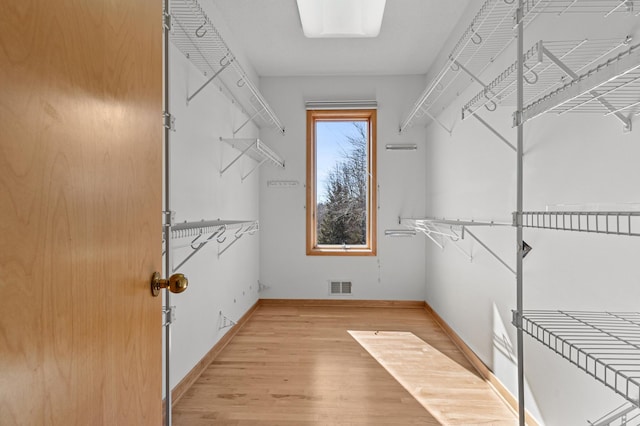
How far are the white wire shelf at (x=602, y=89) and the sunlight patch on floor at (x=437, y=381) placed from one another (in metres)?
1.52

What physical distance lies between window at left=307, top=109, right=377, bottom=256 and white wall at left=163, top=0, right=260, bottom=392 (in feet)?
3.17

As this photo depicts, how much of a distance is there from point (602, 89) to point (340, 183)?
2.91 m

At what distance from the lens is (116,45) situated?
2.27ft

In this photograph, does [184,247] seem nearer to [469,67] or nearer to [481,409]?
[481,409]

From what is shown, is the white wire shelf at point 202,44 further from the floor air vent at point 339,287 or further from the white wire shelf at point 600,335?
the floor air vent at point 339,287

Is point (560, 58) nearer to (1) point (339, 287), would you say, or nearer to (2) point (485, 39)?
(2) point (485, 39)

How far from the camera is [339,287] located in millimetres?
3830

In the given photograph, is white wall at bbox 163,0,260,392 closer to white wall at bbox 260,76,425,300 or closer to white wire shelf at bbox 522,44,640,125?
white wall at bbox 260,76,425,300

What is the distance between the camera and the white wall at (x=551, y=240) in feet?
3.92

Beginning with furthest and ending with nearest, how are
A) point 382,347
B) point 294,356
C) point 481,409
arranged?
point 382,347 < point 294,356 < point 481,409

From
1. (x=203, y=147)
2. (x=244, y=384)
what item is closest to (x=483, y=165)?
(x=203, y=147)

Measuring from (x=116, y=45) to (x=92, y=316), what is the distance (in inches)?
20.5

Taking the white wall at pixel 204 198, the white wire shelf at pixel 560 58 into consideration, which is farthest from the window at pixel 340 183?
the white wire shelf at pixel 560 58

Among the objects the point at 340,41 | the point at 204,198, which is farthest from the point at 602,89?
the point at 340,41
